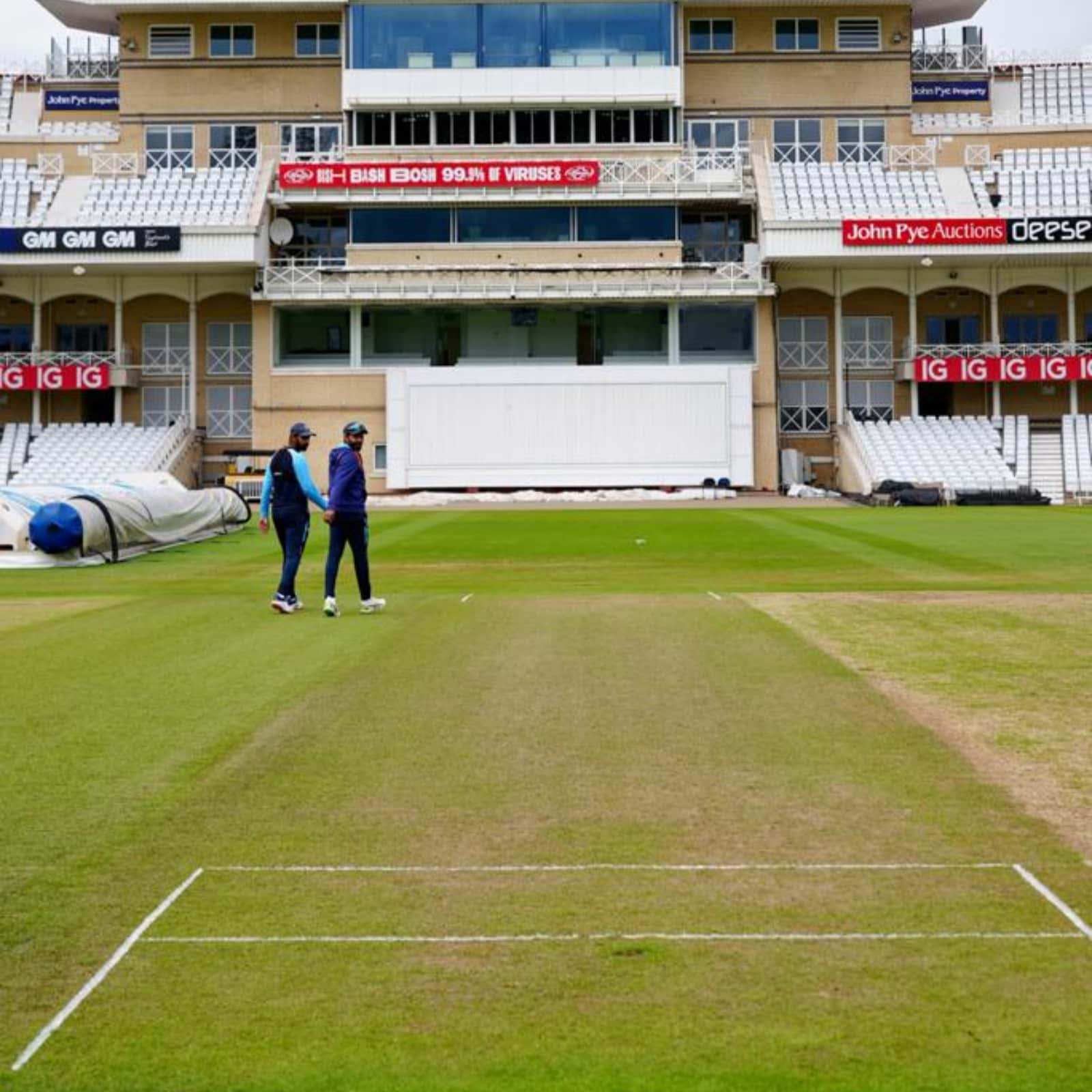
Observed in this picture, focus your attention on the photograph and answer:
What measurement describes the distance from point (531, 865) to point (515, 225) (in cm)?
5924

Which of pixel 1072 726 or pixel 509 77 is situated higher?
pixel 509 77

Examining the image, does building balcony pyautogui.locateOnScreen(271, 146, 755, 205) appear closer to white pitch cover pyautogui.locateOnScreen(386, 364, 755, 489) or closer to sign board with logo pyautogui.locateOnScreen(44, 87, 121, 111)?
white pitch cover pyautogui.locateOnScreen(386, 364, 755, 489)

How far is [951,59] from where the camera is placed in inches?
3108

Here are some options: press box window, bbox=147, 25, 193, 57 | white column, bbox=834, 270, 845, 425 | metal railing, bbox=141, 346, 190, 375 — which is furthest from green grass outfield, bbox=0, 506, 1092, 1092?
press box window, bbox=147, 25, 193, 57

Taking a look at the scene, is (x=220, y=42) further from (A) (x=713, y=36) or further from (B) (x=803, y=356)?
(B) (x=803, y=356)

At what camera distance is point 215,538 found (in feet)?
112

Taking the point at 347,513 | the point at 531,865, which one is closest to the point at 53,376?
the point at 347,513

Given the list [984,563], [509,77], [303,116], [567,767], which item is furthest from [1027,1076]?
[303,116]

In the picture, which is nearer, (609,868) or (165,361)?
(609,868)

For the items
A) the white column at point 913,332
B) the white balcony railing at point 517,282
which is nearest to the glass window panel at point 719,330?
the white balcony railing at point 517,282

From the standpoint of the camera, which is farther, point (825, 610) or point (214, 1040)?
point (825, 610)

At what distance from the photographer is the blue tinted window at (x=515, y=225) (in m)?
63.6

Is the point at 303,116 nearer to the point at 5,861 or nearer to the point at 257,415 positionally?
the point at 257,415

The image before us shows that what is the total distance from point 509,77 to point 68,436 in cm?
2425
